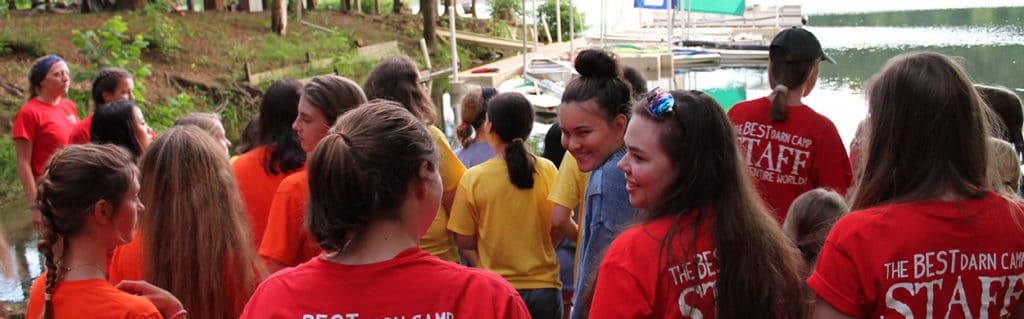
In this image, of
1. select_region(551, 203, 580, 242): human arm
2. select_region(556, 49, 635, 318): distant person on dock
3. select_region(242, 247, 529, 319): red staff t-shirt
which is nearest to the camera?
select_region(242, 247, 529, 319): red staff t-shirt

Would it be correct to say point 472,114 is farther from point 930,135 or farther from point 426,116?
point 930,135

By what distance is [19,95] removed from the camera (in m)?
12.2

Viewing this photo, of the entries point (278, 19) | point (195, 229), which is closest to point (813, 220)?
point (195, 229)

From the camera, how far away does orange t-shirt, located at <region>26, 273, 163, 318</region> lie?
2297mm

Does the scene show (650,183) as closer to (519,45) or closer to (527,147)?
(527,147)

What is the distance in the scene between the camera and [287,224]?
3.13 m

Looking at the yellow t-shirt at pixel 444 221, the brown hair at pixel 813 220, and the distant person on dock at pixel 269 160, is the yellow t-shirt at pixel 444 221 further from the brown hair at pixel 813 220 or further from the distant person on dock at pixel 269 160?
the brown hair at pixel 813 220

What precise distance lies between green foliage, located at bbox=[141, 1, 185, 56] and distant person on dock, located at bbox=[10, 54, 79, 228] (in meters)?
12.0

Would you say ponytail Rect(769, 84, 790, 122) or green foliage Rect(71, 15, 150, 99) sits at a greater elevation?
green foliage Rect(71, 15, 150, 99)

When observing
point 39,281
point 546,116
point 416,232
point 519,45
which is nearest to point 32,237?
point 39,281

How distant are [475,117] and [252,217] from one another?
1761mm

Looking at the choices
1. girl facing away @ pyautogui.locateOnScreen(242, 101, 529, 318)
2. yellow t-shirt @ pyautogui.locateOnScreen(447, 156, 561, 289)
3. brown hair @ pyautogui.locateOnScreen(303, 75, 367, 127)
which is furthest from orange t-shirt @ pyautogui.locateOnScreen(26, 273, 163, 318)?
yellow t-shirt @ pyautogui.locateOnScreen(447, 156, 561, 289)

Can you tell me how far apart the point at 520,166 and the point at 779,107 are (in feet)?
3.72

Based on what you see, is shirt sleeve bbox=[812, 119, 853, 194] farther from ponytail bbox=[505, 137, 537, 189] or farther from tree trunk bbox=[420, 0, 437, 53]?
tree trunk bbox=[420, 0, 437, 53]
